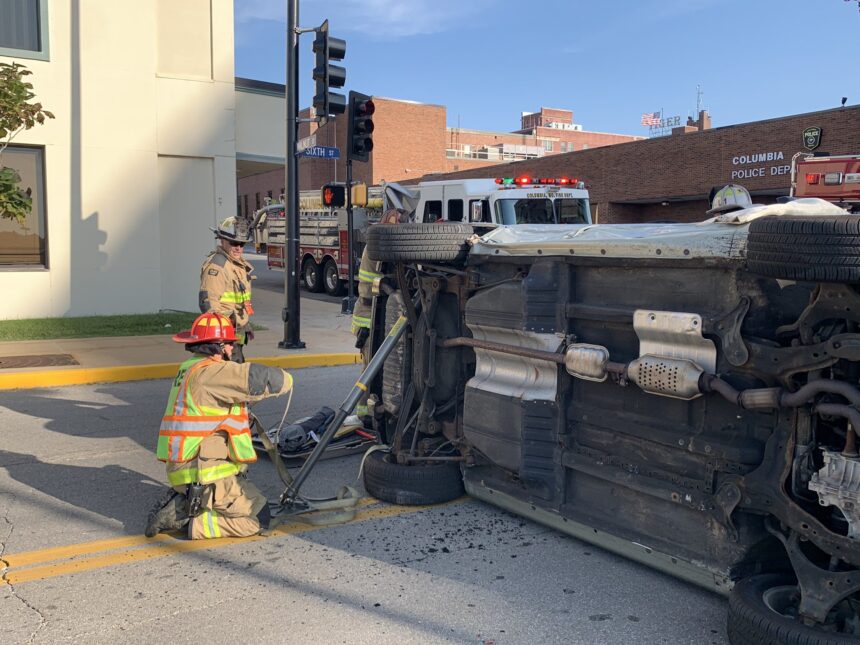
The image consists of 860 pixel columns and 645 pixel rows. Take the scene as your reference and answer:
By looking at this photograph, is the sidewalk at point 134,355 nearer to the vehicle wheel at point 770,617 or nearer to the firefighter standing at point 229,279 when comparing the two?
the firefighter standing at point 229,279

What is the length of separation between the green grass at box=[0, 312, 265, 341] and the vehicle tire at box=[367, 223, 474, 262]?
8509mm

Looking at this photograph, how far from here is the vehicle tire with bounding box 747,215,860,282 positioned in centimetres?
286

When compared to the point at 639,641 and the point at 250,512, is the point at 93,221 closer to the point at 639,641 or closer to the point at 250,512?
the point at 250,512

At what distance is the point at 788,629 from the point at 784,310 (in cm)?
127

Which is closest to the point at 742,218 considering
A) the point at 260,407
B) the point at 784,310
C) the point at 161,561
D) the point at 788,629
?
the point at 784,310

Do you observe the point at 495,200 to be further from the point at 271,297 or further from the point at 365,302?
the point at 271,297

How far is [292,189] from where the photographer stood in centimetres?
1141

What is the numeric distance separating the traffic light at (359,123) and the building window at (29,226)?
5.15 metres

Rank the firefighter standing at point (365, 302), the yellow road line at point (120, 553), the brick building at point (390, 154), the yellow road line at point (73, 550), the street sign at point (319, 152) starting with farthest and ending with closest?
the brick building at point (390, 154) → the street sign at point (319, 152) → the firefighter standing at point (365, 302) → the yellow road line at point (73, 550) → the yellow road line at point (120, 553)

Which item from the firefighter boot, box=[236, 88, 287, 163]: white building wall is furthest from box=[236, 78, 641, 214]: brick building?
the firefighter boot

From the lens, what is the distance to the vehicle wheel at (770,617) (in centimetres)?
295

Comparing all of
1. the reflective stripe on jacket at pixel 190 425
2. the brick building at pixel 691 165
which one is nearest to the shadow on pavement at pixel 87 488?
the reflective stripe on jacket at pixel 190 425

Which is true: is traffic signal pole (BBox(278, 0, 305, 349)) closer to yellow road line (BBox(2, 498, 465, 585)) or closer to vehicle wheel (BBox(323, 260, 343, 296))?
yellow road line (BBox(2, 498, 465, 585))

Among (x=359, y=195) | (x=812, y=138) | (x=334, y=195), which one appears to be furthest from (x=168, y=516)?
(x=812, y=138)
